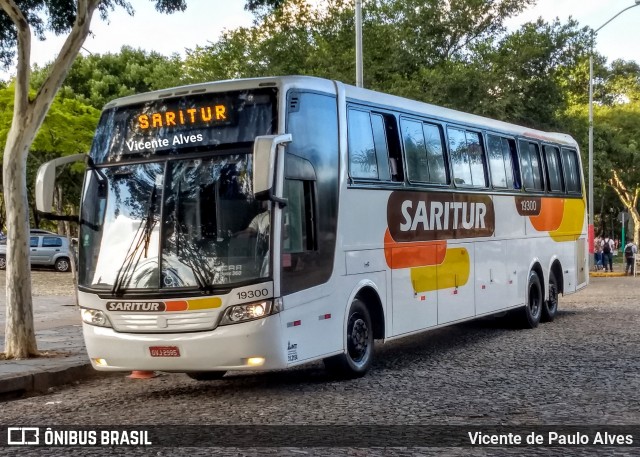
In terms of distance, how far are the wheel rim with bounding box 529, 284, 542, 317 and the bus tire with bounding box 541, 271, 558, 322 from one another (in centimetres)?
35

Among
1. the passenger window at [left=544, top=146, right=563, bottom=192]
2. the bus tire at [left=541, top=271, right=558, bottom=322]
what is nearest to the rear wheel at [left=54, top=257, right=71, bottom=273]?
the passenger window at [left=544, top=146, right=563, bottom=192]

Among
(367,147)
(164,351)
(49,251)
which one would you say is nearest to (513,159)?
(367,147)

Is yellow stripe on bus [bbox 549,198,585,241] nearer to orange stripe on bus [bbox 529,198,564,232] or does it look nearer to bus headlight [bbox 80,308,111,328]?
orange stripe on bus [bbox 529,198,564,232]

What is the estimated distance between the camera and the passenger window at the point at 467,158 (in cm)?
1388

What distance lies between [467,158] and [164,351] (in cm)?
649

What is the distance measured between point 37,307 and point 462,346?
12.0m

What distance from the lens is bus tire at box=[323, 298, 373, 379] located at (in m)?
10.7

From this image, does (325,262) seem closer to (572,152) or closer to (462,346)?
(462,346)

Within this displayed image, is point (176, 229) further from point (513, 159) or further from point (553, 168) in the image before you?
A: point (553, 168)

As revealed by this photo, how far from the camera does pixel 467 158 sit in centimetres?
1437

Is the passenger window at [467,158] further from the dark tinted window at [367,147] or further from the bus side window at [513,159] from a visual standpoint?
the dark tinted window at [367,147]

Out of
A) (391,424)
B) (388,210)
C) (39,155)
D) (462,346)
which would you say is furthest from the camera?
(39,155)

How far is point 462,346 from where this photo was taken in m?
14.1

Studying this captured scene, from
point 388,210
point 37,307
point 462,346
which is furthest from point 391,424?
point 37,307
